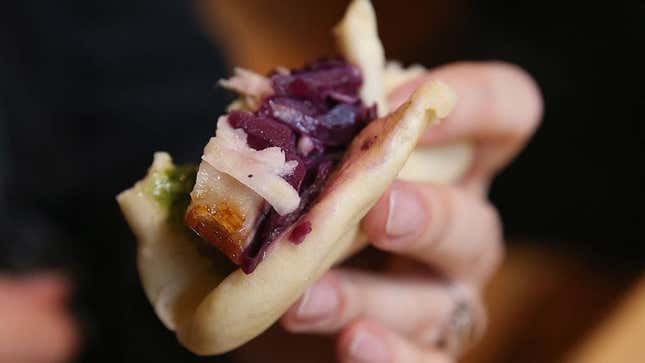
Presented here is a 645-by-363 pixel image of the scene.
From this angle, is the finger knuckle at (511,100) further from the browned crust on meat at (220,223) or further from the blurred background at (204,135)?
the browned crust on meat at (220,223)

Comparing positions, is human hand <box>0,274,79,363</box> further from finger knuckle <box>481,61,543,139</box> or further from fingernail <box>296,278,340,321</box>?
finger knuckle <box>481,61,543,139</box>

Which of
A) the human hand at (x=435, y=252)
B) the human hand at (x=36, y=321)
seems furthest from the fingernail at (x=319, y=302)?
the human hand at (x=36, y=321)

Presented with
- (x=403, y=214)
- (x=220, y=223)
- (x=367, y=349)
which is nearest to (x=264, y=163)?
(x=220, y=223)

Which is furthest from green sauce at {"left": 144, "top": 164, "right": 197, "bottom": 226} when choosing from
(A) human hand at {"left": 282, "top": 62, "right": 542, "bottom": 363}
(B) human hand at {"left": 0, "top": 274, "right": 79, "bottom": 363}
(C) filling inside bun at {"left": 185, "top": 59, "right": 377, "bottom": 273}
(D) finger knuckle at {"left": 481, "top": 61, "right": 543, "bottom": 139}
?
(B) human hand at {"left": 0, "top": 274, "right": 79, "bottom": 363}

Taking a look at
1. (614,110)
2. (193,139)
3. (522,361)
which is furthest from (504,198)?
(193,139)

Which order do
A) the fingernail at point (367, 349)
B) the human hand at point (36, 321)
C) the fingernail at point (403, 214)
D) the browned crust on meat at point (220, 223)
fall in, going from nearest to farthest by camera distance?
the browned crust on meat at point (220, 223) → the fingernail at point (403, 214) → the fingernail at point (367, 349) → the human hand at point (36, 321)

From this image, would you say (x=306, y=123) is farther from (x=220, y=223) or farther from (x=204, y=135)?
(x=204, y=135)
